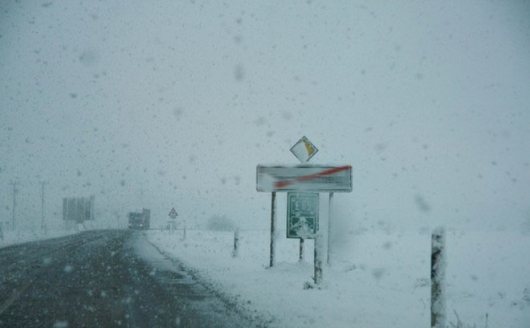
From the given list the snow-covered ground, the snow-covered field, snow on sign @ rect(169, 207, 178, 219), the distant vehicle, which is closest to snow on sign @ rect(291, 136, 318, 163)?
the snow-covered field

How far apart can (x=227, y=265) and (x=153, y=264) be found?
2374 mm

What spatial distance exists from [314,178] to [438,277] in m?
6.25

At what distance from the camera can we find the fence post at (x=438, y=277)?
5480 millimetres

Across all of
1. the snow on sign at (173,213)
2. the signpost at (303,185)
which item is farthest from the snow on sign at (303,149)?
the snow on sign at (173,213)

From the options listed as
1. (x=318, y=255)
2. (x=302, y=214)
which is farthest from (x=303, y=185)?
(x=318, y=255)

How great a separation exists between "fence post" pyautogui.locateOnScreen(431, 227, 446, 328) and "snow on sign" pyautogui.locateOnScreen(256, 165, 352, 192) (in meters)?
6.05

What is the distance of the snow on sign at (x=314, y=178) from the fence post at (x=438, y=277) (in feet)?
19.8

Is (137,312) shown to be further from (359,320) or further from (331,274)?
(331,274)

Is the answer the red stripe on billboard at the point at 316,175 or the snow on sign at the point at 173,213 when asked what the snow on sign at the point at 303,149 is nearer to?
the red stripe on billboard at the point at 316,175

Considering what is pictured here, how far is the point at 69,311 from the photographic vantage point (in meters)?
6.73

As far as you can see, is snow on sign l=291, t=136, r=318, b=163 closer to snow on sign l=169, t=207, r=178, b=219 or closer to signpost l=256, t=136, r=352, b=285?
signpost l=256, t=136, r=352, b=285

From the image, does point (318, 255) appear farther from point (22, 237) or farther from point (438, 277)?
point (22, 237)

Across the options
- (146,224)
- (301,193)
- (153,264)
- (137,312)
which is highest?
(301,193)

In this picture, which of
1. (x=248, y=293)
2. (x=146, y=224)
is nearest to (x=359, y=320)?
(x=248, y=293)
